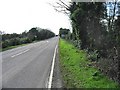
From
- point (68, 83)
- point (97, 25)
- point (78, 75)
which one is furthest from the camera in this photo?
point (97, 25)

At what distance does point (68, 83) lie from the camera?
1103 centimetres

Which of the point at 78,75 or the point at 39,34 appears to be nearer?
the point at 78,75

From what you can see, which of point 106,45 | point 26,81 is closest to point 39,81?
point 26,81

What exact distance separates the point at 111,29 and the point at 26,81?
916 cm

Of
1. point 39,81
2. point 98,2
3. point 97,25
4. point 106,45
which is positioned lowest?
point 39,81

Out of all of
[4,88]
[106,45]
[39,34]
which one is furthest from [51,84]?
[39,34]

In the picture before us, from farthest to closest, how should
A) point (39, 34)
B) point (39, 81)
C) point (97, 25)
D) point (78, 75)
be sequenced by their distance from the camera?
point (39, 34), point (97, 25), point (78, 75), point (39, 81)

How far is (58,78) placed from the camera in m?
12.3

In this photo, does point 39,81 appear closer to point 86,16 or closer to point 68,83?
point 68,83

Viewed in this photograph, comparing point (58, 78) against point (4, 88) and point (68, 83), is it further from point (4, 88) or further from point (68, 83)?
point (4, 88)

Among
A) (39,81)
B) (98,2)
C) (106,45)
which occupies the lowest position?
(39,81)

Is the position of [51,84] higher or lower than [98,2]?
lower

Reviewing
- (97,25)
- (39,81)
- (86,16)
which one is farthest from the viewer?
(86,16)

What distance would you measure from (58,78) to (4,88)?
9.38 ft
